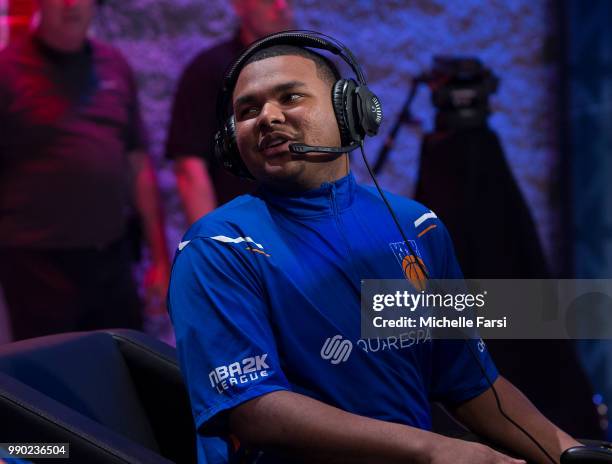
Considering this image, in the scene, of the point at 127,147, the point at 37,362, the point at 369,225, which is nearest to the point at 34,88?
the point at 127,147

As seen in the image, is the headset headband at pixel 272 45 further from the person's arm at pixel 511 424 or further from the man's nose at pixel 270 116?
the person's arm at pixel 511 424

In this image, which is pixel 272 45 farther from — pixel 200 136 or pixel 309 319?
pixel 200 136

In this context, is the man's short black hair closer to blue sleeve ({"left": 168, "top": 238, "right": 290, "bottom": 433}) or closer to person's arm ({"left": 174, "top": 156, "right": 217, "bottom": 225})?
blue sleeve ({"left": 168, "top": 238, "right": 290, "bottom": 433})

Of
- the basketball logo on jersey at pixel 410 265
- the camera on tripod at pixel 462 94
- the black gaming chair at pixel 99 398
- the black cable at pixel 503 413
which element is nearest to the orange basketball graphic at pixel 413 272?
the basketball logo on jersey at pixel 410 265

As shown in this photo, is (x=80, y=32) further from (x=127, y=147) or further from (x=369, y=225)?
(x=369, y=225)

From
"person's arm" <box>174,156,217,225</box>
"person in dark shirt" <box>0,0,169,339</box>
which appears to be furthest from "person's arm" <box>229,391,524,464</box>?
"person's arm" <box>174,156,217,225</box>

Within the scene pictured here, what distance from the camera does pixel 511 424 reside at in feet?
4.05

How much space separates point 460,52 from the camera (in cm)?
312

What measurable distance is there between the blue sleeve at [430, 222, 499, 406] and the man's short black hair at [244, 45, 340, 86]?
0.33 metres

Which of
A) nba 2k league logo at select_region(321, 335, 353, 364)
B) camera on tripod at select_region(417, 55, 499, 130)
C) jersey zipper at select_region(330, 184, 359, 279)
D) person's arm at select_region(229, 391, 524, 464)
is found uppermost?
camera on tripod at select_region(417, 55, 499, 130)

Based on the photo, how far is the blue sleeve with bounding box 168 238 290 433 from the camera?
1.02m

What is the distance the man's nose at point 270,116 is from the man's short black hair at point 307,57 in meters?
0.08

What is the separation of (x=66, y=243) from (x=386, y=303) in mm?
1596

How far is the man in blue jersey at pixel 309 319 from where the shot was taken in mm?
1005
